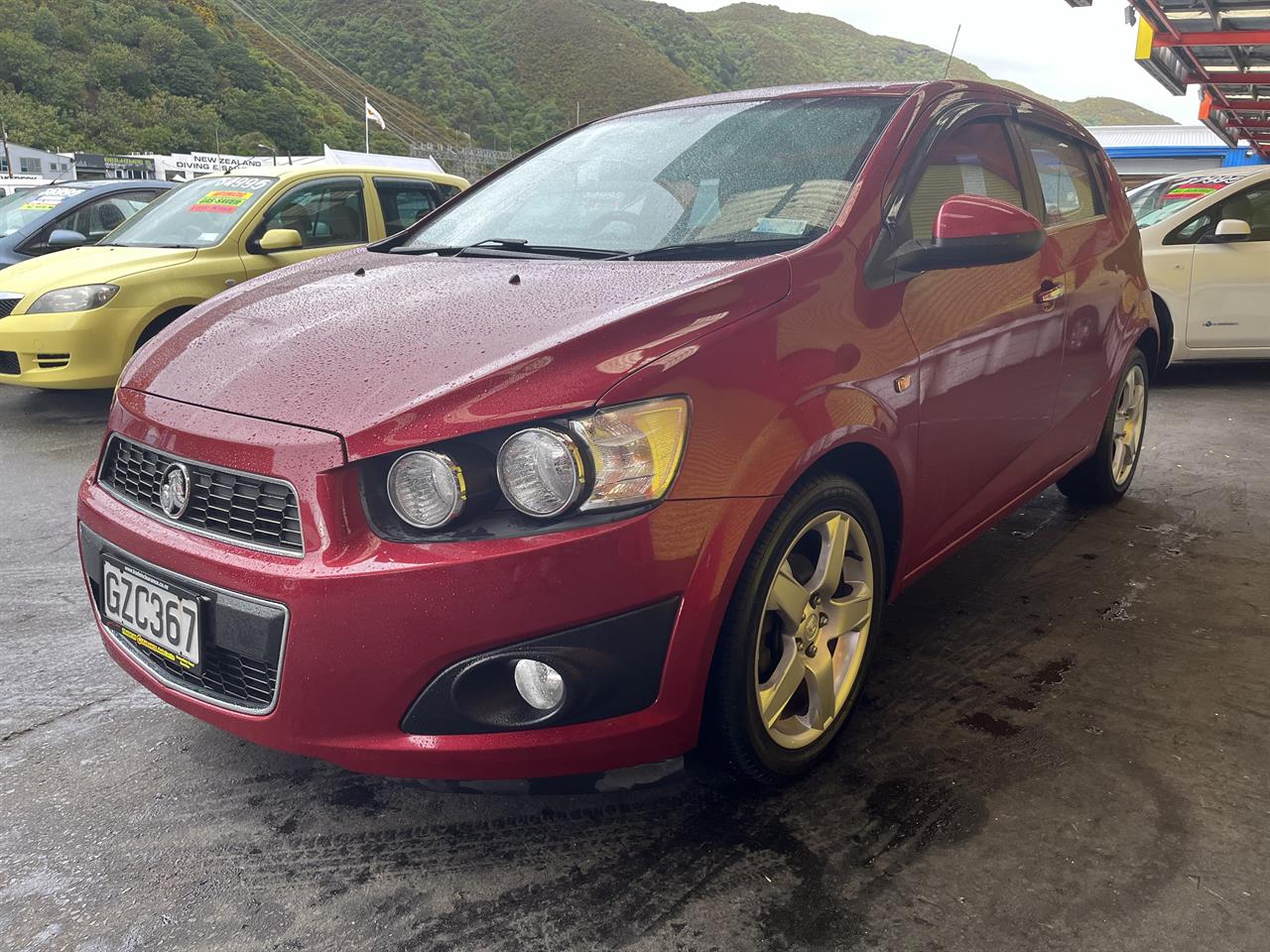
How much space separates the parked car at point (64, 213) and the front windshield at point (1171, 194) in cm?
737

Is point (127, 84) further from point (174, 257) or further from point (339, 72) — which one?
point (174, 257)

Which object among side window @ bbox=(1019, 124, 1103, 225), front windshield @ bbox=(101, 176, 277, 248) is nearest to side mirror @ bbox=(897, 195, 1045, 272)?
side window @ bbox=(1019, 124, 1103, 225)

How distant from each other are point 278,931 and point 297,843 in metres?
0.25

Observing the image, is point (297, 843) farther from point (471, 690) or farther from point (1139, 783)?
point (1139, 783)

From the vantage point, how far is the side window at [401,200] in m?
6.77

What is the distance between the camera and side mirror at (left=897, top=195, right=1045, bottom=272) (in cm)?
232

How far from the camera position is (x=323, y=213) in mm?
6469

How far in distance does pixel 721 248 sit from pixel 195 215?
17.0 feet

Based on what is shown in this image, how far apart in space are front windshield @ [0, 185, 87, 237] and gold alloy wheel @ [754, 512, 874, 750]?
8.09 metres

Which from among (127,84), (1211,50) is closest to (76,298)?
(1211,50)

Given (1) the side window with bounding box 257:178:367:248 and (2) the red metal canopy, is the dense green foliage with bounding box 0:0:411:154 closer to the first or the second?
(2) the red metal canopy

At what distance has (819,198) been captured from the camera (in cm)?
234

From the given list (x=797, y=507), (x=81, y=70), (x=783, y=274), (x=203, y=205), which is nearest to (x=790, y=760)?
(x=797, y=507)

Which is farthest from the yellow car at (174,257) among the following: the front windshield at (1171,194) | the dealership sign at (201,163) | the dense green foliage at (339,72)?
the dense green foliage at (339,72)
